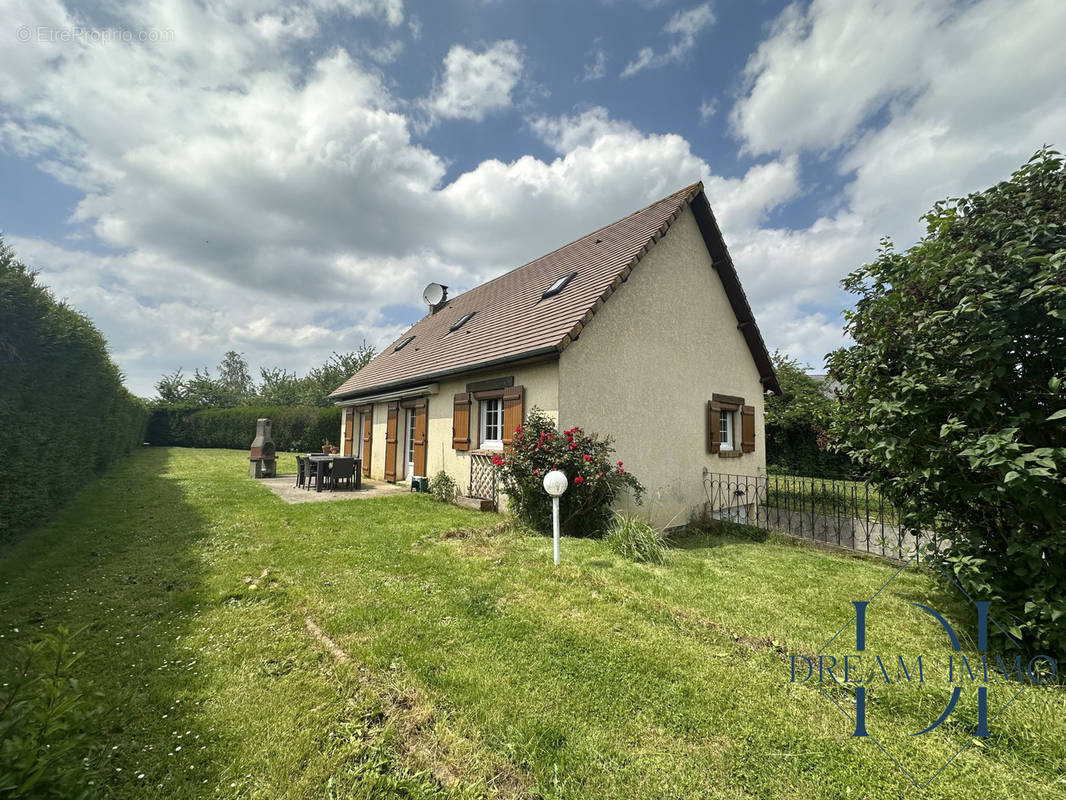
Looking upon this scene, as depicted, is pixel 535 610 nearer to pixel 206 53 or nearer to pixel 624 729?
pixel 624 729

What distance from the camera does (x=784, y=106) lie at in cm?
740

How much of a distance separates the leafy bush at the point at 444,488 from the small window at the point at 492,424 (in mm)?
1340

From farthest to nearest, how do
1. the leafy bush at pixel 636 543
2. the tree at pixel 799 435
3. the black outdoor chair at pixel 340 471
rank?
the tree at pixel 799 435
the black outdoor chair at pixel 340 471
the leafy bush at pixel 636 543

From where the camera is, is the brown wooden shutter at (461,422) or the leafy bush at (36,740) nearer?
the leafy bush at (36,740)

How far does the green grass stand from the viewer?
89.3 inches

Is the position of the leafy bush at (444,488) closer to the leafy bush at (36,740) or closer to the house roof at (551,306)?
the house roof at (551,306)

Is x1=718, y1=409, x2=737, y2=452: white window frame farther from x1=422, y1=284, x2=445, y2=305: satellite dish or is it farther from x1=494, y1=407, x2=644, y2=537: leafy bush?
x1=422, y1=284, x2=445, y2=305: satellite dish

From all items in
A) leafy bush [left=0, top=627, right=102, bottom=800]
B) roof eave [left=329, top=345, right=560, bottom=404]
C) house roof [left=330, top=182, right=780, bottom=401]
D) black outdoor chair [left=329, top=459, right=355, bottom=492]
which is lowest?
black outdoor chair [left=329, top=459, right=355, bottom=492]

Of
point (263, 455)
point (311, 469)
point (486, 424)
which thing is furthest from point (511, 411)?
point (263, 455)

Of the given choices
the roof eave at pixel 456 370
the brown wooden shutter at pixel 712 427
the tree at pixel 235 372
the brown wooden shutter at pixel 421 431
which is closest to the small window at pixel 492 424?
the roof eave at pixel 456 370

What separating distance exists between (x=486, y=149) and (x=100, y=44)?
7.35 m

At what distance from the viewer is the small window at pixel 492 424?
9.20 meters

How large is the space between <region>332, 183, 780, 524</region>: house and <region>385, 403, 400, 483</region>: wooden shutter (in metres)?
0.06

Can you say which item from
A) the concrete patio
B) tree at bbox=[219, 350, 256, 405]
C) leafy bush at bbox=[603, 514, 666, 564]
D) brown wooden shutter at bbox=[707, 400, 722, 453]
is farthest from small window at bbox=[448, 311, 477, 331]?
tree at bbox=[219, 350, 256, 405]
